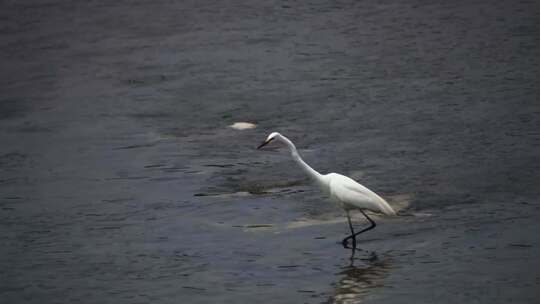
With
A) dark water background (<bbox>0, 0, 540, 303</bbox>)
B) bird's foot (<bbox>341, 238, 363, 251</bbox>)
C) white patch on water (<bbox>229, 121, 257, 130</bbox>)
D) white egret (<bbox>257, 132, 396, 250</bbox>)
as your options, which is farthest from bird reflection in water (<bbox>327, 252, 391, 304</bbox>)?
white patch on water (<bbox>229, 121, 257, 130</bbox>)

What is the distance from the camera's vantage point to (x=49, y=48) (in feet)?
74.8

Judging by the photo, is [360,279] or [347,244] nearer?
[360,279]

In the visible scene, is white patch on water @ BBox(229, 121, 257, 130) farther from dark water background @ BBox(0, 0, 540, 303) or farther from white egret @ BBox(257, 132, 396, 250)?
white egret @ BBox(257, 132, 396, 250)

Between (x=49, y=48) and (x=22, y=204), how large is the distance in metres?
8.56

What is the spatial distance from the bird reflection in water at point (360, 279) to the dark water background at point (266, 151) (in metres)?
0.03

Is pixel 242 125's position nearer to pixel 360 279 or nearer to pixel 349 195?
pixel 349 195

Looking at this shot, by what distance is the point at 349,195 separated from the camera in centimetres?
1255

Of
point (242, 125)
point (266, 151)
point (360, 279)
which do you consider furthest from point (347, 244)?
point (242, 125)

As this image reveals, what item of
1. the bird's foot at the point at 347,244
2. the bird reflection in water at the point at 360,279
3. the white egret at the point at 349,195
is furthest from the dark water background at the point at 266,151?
the white egret at the point at 349,195

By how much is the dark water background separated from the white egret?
318mm

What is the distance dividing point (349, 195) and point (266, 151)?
148 inches

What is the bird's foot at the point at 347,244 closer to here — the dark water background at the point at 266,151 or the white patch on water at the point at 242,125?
the dark water background at the point at 266,151

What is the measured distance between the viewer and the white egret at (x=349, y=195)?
12.4 m

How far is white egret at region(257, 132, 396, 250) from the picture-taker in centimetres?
1240
